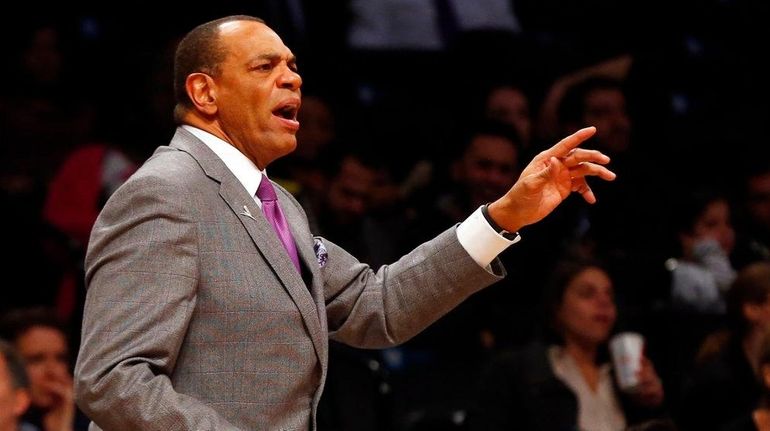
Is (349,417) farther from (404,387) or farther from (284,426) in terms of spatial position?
(284,426)

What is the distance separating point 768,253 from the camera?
611 cm

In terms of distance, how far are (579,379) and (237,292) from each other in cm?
291

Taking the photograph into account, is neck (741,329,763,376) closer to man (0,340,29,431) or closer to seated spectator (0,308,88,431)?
seated spectator (0,308,88,431)

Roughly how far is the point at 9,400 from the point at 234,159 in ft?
5.80

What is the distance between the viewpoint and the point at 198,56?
2738 mm

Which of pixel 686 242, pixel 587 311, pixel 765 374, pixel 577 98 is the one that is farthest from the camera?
pixel 577 98

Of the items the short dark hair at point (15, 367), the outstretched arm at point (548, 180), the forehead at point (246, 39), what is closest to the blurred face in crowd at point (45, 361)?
the short dark hair at point (15, 367)

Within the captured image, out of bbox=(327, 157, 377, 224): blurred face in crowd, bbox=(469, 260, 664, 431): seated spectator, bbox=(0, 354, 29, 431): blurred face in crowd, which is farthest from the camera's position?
bbox=(327, 157, 377, 224): blurred face in crowd

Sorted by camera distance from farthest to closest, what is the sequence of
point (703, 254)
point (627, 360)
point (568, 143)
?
point (703, 254)
point (627, 360)
point (568, 143)

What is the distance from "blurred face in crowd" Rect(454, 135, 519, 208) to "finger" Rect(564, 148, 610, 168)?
2.94 metres

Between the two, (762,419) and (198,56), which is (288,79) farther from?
(762,419)

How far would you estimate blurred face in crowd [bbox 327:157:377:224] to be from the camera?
569 centimetres

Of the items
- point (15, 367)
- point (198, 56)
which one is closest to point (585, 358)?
point (15, 367)

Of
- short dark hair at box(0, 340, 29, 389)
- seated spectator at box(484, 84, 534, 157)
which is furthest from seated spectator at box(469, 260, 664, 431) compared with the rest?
short dark hair at box(0, 340, 29, 389)
